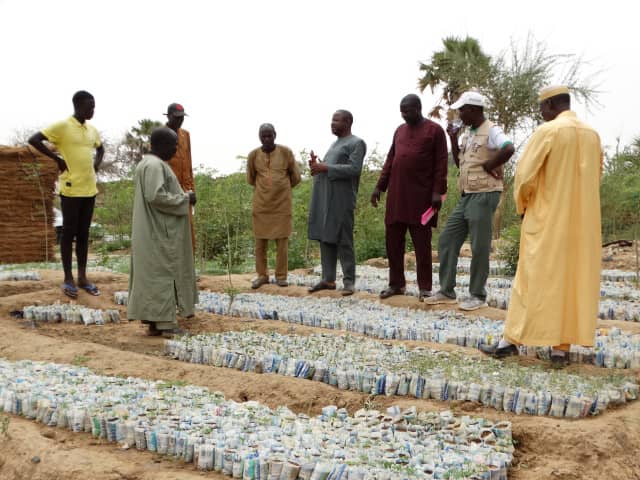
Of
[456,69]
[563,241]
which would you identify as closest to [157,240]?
[563,241]

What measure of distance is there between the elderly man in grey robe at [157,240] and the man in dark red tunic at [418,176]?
2.48 metres

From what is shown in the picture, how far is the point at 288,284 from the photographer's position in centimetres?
839

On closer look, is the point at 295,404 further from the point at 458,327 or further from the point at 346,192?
the point at 346,192

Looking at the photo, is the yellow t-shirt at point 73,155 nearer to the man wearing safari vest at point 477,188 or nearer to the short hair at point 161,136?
the short hair at point 161,136

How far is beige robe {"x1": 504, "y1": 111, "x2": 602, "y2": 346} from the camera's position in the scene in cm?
415

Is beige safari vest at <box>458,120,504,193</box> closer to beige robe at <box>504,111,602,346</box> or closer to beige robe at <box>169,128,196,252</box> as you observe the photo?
beige robe at <box>504,111,602,346</box>

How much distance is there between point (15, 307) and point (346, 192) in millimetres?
3845

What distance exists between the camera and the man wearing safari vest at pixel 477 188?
5895 mm

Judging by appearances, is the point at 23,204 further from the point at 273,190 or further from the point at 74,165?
the point at 273,190

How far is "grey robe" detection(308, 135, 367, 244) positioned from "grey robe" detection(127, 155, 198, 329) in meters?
2.40

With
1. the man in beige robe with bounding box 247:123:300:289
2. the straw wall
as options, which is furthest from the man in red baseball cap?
the straw wall

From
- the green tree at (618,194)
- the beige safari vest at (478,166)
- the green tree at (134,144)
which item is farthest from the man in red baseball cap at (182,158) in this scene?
the green tree at (134,144)

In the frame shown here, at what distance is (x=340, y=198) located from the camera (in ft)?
24.7

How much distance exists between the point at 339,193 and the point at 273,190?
1.00 m
